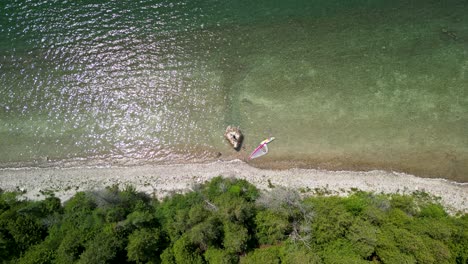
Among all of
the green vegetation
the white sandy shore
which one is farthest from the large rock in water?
the green vegetation

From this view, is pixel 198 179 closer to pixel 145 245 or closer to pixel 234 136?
pixel 234 136

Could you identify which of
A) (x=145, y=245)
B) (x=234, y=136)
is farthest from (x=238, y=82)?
(x=145, y=245)

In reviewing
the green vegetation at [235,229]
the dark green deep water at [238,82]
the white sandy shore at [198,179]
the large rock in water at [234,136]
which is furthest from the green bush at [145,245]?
the large rock in water at [234,136]

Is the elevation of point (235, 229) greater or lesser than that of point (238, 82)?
lesser

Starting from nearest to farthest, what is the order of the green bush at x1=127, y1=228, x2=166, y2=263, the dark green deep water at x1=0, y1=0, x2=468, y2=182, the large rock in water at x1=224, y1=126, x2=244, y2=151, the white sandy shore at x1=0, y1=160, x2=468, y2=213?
1. the green bush at x1=127, y1=228, x2=166, y2=263
2. the white sandy shore at x1=0, y1=160, x2=468, y2=213
3. the large rock in water at x1=224, y1=126, x2=244, y2=151
4. the dark green deep water at x1=0, y1=0, x2=468, y2=182

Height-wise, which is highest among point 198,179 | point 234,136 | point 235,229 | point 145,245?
point 234,136

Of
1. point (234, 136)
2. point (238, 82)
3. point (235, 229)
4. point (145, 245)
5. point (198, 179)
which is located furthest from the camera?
point (238, 82)

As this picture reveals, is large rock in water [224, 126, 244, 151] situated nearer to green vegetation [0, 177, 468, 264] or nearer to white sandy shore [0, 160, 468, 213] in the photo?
white sandy shore [0, 160, 468, 213]

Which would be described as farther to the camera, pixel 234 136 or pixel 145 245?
pixel 234 136
